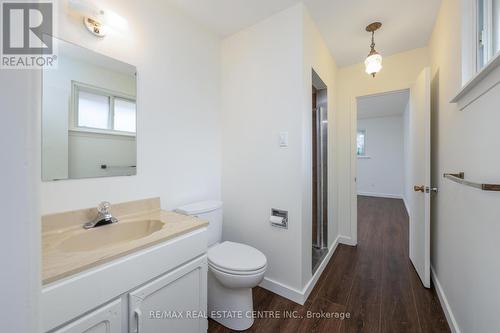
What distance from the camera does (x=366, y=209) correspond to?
15.1 feet

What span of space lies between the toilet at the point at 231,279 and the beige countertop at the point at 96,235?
0.86ft

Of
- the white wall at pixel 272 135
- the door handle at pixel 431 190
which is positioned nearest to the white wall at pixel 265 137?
the white wall at pixel 272 135

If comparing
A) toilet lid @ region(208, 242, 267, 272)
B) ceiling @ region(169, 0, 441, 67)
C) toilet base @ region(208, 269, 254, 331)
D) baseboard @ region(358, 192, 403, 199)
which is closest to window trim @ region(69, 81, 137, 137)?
ceiling @ region(169, 0, 441, 67)

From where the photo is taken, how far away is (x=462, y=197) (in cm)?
130

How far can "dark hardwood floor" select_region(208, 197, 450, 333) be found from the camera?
1.46 m

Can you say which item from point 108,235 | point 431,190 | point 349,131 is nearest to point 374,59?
point 349,131

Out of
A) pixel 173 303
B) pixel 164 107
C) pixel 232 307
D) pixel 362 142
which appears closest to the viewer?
pixel 173 303

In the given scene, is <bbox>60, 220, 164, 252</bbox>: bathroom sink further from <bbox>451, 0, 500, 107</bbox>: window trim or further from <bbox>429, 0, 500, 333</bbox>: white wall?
<bbox>451, 0, 500, 107</bbox>: window trim

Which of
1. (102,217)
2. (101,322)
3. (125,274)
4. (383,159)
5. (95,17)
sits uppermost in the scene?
(95,17)

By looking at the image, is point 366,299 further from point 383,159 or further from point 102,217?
point 383,159

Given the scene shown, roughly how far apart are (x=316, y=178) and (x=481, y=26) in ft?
5.60

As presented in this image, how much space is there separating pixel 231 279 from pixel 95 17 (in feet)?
5.93

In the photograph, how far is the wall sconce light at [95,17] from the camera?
3.88 feet

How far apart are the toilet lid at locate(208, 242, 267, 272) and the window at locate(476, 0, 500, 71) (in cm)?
174
